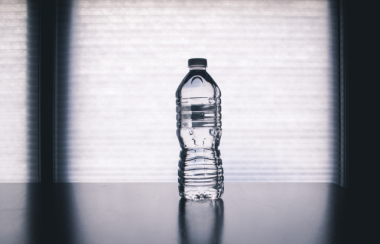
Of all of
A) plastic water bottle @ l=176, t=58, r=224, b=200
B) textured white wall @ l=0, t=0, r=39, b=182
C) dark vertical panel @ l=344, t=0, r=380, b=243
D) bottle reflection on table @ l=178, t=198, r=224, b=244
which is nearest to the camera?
bottle reflection on table @ l=178, t=198, r=224, b=244

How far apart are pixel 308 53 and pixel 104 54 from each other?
1.54m

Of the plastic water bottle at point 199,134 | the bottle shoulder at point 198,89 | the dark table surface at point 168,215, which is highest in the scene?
the bottle shoulder at point 198,89

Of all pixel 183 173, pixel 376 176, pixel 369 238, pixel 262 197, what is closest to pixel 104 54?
pixel 183 173

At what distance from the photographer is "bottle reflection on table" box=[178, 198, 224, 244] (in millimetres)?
442

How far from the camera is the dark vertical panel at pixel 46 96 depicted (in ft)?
6.42

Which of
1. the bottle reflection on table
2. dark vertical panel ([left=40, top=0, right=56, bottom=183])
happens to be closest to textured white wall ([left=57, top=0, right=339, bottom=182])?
dark vertical panel ([left=40, top=0, right=56, bottom=183])

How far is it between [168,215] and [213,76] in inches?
60.6

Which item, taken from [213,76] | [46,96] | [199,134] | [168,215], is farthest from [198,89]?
[46,96]

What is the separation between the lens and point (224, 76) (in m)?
1.99

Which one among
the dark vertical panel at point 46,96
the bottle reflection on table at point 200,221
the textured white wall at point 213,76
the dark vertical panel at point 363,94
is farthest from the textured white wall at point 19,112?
the dark vertical panel at point 363,94

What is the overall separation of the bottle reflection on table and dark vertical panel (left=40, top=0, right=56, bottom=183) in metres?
1.61

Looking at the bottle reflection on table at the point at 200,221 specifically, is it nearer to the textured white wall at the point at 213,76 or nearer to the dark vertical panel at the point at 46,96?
the textured white wall at the point at 213,76

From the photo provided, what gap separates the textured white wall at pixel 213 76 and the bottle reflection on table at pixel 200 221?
1348 millimetres

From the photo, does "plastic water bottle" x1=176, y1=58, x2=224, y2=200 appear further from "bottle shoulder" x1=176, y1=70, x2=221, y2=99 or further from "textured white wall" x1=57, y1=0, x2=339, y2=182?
"textured white wall" x1=57, y1=0, x2=339, y2=182
